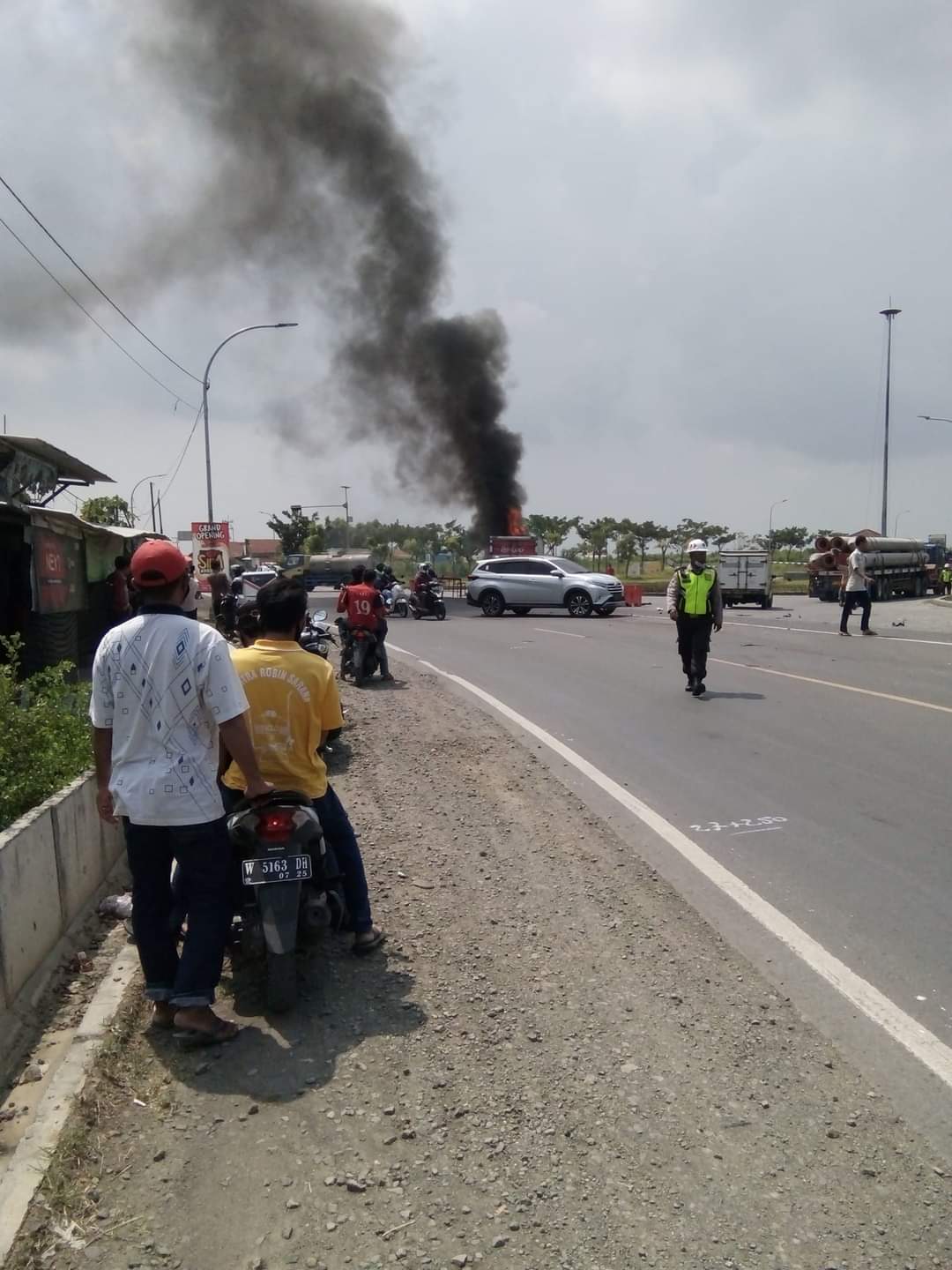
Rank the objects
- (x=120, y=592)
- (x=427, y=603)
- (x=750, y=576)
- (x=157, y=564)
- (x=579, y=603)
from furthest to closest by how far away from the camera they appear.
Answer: (x=750, y=576), (x=427, y=603), (x=579, y=603), (x=120, y=592), (x=157, y=564)

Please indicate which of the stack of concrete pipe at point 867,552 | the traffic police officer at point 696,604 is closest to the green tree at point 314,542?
the stack of concrete pipe at point 867,552

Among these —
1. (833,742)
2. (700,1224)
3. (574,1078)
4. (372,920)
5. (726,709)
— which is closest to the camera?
(700,1224)

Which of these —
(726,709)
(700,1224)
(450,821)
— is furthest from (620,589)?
(700,1224)

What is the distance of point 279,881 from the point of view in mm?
3799

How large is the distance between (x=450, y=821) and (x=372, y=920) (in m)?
1.77

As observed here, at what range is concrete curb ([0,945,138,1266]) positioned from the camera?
9.07 ft

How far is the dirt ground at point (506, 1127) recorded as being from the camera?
8.58ft

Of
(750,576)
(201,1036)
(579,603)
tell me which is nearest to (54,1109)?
(201,1036)

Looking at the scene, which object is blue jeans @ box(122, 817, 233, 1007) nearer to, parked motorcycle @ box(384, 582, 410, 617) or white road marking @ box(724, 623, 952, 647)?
white road marking @ box(724, 623, 952, 647)

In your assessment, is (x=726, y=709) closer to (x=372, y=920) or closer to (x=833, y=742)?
(x=833, y=742)

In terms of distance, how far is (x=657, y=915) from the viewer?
15.7 feet

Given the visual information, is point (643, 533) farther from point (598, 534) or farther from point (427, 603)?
point (427, 603)

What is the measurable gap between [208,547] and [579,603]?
9.95 meters

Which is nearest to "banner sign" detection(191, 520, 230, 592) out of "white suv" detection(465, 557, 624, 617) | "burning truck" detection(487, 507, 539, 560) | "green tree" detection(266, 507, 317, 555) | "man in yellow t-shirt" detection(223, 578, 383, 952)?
"white suv" detection(465, 557, 624, 617)
